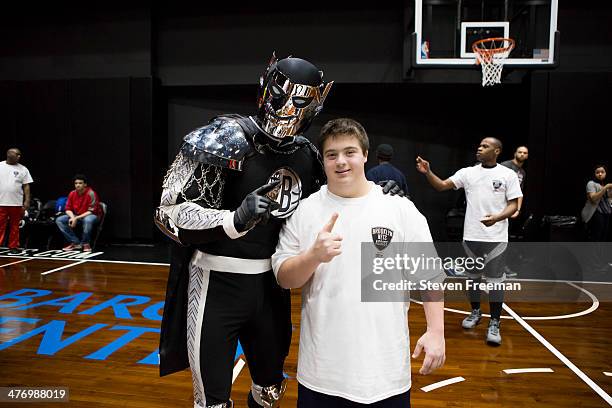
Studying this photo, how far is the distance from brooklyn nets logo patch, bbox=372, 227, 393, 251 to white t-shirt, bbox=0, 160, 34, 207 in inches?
303

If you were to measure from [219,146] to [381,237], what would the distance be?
0.71 m

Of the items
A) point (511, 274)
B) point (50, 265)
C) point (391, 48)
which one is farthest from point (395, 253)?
point (391, 48)

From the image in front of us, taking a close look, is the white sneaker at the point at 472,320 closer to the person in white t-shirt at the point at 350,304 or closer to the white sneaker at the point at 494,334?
the white sneaker at the point at 494,334

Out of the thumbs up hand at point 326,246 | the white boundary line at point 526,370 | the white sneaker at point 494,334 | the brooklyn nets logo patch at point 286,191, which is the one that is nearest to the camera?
the thumbs up hand at point 326,246

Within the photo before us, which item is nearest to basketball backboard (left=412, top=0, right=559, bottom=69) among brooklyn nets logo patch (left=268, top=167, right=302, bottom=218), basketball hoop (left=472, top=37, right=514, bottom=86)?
basketball hoop (left=472, top=37, right=514, bottom=86)

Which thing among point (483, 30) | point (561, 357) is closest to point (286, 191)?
point (561, 357)

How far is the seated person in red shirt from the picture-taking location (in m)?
8.09

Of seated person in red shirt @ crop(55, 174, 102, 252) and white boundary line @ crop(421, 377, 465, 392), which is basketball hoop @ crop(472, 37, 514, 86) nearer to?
white boundary line @ crop(421, 377, 465, 392)

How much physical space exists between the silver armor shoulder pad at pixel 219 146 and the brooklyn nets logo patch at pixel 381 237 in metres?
0.60

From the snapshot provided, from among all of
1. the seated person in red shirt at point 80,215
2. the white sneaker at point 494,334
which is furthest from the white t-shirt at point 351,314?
the seated person in red shirt at point 80,215

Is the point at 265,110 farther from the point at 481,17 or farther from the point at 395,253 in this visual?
the point at 481,17

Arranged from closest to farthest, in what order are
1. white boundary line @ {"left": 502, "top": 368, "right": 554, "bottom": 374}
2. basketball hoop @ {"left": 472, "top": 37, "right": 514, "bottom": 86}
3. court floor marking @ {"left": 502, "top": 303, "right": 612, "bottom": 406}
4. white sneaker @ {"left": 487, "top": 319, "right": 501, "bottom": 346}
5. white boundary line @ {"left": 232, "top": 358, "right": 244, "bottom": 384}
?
court floor marking @ {"left": 502, "top": 303, "right": 612, "bottom": 406} < white boundary line @ {"left": 232, "top": 358, "right": 244, "bottom": 384} < white boundary line @ {"left": 502, "top": 368, "right": 554, "bottom": 374} < white sneaker @ {"left": 487, "top": 319, "right": 501, "bottom": 346} < basketball hoop @ {"left": 472, "top": 37, "right": 514, "bottom": 86}

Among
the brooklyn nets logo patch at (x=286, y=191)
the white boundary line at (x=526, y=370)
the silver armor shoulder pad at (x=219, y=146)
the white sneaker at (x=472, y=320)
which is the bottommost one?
the white boundary line at (x=526, y=370)

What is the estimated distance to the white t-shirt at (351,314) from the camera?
1.59 meters
